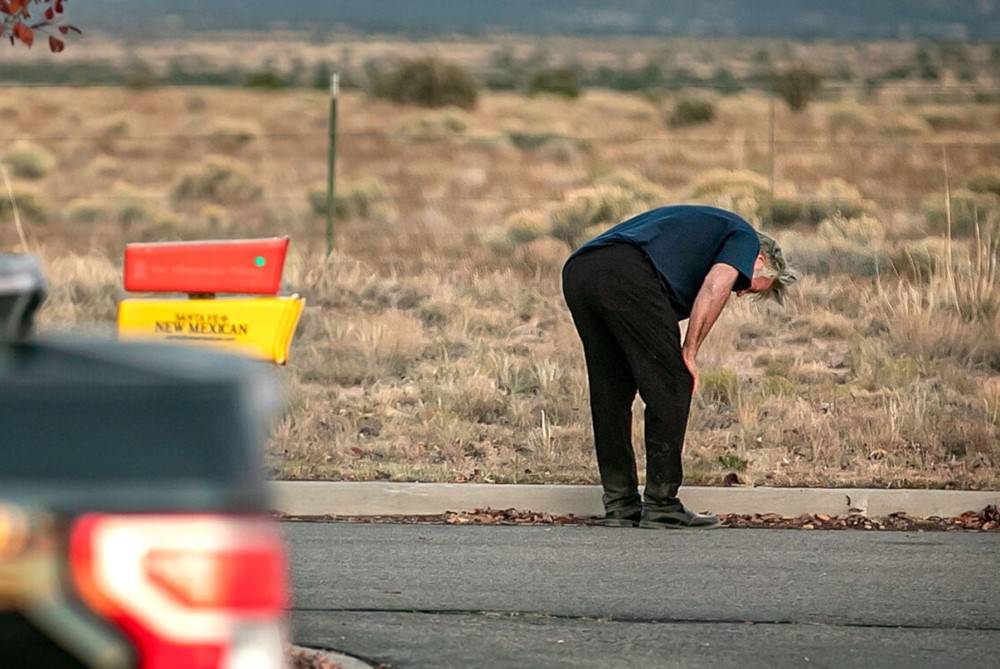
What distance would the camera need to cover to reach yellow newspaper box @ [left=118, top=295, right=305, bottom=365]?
27.2 feet

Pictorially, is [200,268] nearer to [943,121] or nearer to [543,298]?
[543,298]

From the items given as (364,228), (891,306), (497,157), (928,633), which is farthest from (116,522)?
(497,157)

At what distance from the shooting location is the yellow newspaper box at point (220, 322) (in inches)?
326

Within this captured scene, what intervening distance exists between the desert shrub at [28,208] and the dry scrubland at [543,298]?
0.07 meters

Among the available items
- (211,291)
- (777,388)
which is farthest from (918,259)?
(211,291)

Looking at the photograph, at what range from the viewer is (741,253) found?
834 cm

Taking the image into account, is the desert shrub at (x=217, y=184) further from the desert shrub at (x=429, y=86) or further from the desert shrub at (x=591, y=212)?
the desert shrub at (x=429, y=86)

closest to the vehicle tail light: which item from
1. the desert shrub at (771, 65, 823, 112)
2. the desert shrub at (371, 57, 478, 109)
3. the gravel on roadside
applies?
the gravel on roadside

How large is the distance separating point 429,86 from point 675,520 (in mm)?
42411

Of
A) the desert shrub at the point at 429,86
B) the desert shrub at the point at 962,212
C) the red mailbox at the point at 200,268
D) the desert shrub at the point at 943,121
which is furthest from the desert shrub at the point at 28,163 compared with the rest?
the red mailbox at the point at 200,268

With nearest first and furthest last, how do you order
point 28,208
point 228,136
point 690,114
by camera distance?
1. point 28,208
2. point 228,136
3. point 690,114

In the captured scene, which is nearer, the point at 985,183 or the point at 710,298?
the point at 710,298

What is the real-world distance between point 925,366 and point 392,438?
448 centimetres

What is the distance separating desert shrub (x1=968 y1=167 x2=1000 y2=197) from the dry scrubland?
0.22ft
